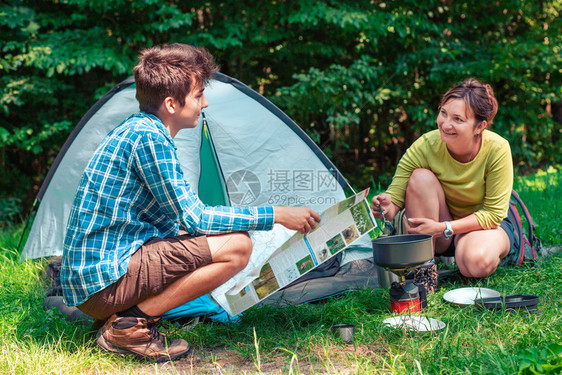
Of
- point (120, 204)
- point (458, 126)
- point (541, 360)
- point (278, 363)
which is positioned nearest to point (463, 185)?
point (458, 126)

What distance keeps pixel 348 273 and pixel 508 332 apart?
3.74 feet

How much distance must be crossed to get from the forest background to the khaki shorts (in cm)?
345

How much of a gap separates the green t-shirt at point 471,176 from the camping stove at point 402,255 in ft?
1.82

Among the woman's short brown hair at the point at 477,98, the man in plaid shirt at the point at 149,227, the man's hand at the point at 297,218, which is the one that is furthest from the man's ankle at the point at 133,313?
the woman's short brown hair at the point at 477,98

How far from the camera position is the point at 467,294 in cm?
221

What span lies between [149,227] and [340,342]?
31.9 inches

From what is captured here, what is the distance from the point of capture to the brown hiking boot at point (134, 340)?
1.76 m

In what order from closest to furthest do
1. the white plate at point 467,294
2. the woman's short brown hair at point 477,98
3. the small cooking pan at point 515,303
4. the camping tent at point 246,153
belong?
the small cooking pan at point 515,303, the white plate at point 467,294, the woman's short brown hair at point 477,98, the camping tent at point 246,153

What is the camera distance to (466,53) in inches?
227

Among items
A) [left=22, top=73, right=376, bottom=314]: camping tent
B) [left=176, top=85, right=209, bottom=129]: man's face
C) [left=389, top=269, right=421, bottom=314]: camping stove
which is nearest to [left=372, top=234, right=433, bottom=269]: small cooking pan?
[left=389, top=269, right=421, bottom=314]: camping stove

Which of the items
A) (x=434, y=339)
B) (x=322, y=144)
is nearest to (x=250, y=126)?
(x=434, y=339)

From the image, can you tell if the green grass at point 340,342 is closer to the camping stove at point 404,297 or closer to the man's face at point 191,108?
the camping stove at point 404,297

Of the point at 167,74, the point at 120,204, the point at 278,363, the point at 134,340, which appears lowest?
the point at 278,363

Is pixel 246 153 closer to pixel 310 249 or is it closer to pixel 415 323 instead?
pixel 310 249
